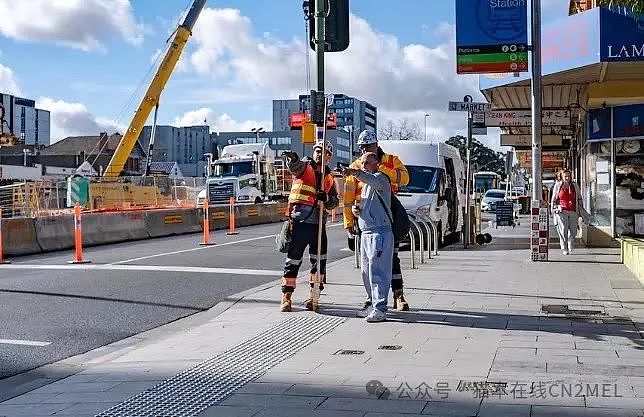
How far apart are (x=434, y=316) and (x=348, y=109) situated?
Answer: 139m

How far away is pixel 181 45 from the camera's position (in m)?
35.7

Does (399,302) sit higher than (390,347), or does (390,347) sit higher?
(399,302)

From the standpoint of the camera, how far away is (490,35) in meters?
15.5

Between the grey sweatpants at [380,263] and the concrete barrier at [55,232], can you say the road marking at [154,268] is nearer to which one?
the concrete barrier at [55,232]

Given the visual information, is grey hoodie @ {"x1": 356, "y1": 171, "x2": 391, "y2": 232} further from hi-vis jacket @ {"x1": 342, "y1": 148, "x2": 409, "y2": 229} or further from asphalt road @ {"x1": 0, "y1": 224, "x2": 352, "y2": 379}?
asphalt road @ {"x1": 0, "y1": 224, "x2": 352, "y2": 379}

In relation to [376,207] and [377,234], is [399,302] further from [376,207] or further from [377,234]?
[376,207]

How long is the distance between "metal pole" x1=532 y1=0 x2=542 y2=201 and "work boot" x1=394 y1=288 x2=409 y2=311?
687cm

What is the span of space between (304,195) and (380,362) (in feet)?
10.3

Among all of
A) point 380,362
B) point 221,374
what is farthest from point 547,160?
point 221,374

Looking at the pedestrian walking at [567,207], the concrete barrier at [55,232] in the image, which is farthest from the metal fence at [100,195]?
the pedestrian walking at [567,207]

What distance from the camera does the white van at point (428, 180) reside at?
750 inches

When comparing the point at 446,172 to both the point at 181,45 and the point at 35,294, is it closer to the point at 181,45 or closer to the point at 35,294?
the point at 35,294

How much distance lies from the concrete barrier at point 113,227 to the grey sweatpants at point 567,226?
12072mm

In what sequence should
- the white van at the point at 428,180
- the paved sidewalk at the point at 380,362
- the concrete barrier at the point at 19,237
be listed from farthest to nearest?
the white van at the point at 428,180 → the concrete barrier at the point at 19,237 → the paved sidewalk at the point at 380,362
